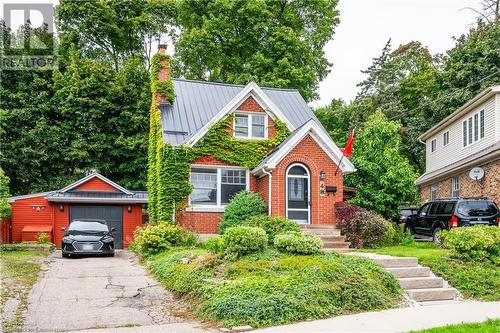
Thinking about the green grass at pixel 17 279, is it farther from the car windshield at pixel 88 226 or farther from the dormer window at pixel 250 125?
the dormer window at pixel 250 125

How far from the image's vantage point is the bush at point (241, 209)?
1759cm

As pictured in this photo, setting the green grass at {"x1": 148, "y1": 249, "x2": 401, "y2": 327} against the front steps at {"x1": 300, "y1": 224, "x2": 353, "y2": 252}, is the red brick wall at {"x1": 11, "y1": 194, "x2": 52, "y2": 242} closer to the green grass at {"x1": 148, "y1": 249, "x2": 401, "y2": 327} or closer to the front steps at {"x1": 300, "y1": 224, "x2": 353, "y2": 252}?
the front steps at {"x1": 300, "y1": 224, "x2": 353, "y2": 252}

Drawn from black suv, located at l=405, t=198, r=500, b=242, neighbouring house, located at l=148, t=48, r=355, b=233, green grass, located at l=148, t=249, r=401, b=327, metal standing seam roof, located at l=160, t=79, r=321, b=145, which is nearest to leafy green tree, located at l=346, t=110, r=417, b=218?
neighbouring house, located at l=148, t=48, r=355, b=233

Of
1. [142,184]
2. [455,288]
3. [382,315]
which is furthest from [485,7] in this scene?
[382,315]

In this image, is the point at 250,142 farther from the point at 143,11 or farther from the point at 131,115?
the point at 143,11

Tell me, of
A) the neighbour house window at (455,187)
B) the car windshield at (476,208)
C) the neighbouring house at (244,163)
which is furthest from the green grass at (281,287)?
the neighbour house window at (455,187)

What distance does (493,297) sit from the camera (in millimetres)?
9727

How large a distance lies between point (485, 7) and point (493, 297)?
3228 centimetres

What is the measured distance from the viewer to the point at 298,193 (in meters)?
18.8

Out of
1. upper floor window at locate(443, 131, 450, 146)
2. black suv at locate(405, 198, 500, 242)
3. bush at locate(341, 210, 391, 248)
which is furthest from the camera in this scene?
upper floor window at locate(443, 131, 450, 146)

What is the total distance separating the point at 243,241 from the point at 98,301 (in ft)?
11.1

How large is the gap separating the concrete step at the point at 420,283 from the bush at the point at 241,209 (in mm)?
7730

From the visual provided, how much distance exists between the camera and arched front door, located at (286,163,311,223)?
1867 cm

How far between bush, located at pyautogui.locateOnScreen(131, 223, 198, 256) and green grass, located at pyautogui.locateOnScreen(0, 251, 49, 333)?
327 centimetres
